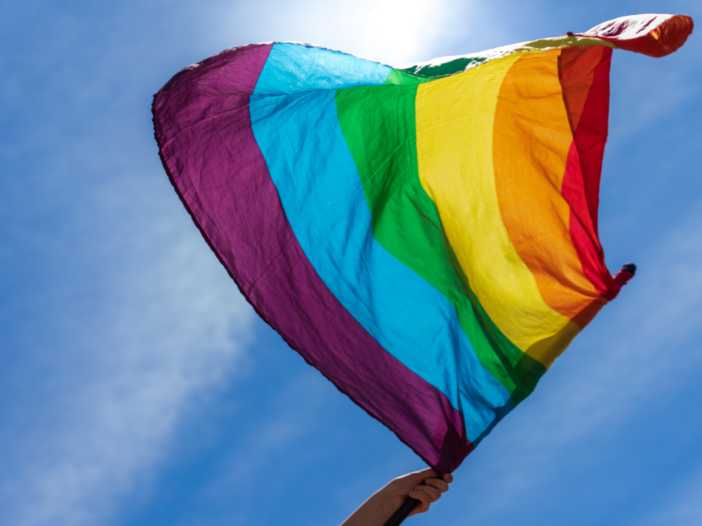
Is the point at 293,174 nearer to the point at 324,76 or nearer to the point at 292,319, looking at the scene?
the point at 324,76

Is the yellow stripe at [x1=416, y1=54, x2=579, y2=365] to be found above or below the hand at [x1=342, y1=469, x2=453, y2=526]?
above

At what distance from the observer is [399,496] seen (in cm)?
391

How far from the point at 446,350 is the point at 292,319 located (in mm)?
1186

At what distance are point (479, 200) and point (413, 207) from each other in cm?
48

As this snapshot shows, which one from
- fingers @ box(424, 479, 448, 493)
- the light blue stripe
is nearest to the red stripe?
the light blue stripe

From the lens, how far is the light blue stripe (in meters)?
4.29

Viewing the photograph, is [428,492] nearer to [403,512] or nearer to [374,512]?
[403,512]

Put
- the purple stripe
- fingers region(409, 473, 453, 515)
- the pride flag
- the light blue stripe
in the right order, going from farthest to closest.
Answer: the purple stripe, the light blue stripe, the pride flag, fingers region(409, 473, 453, 515)

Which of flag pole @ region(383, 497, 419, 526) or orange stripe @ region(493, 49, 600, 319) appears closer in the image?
flag pole @ region(383, 497, 419, 526)

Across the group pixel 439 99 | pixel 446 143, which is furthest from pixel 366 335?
pixel 439 99

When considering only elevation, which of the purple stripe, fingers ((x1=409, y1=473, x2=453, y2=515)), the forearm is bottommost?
fingers ((x1=409, y1=473, x2=453, y2=515))

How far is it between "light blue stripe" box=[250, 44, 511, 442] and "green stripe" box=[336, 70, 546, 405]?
7 centimetres

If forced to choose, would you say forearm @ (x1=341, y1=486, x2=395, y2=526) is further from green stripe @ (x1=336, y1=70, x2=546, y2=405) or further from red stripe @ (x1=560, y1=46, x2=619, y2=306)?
red stripe @ (x1=560, y1=46, x2=619, y2=306)

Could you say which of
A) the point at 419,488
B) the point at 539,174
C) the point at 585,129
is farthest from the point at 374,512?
the point at 585,129
